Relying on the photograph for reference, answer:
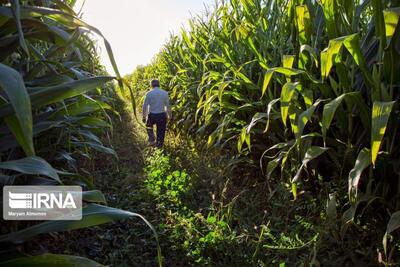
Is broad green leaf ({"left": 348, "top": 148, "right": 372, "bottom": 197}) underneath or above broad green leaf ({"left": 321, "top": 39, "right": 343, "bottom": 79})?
underneath

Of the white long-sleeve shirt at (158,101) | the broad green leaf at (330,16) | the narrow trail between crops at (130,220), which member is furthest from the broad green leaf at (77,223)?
the white long-sleeve shirt at (158,101)

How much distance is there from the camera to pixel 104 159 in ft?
13.4

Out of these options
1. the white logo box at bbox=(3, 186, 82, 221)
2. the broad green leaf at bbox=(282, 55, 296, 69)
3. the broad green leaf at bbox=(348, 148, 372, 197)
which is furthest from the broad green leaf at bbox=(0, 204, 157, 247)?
the broad green leaf at bbox=(282, 55, 296, 69)

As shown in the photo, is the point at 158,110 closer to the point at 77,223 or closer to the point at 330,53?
the point at 330,53

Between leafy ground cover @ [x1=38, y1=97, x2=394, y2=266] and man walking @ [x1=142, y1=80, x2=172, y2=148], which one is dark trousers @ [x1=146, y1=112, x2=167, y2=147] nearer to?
man walking @ [x1=142, y1=80, x2=172, y2=148]

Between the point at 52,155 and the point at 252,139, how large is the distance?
1510 millimetres

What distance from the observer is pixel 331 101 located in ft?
6.07

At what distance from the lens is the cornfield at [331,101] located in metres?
1.67

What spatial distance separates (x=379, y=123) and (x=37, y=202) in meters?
1.28

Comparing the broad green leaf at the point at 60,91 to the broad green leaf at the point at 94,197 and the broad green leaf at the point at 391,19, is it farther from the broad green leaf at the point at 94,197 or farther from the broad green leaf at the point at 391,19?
the broad green leaf at the point at 391,19

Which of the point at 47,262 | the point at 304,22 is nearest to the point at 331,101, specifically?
the point at 304,22

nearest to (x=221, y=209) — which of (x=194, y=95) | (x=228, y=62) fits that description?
(x=228, y=62)

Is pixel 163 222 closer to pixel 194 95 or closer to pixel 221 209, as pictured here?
pixel 221 209

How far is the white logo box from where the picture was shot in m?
1.29
